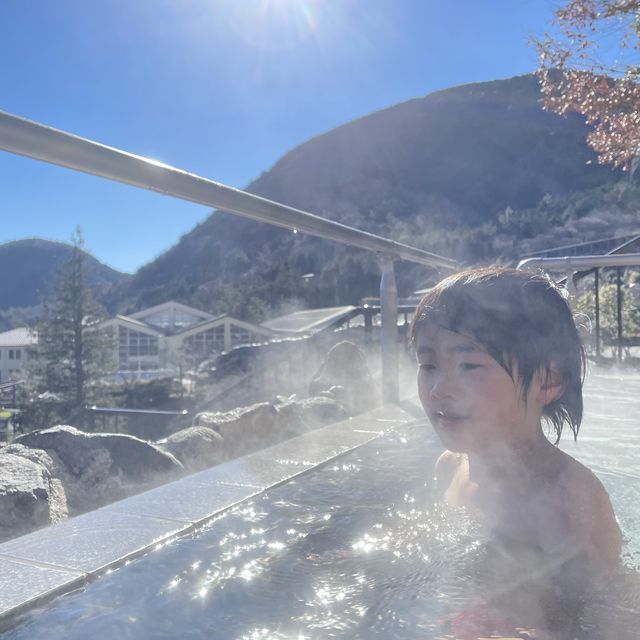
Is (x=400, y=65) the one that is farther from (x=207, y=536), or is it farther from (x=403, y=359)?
(x=207, y=536)

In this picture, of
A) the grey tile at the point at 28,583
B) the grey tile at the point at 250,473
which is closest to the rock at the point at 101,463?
the grey tile at the point at 250,473

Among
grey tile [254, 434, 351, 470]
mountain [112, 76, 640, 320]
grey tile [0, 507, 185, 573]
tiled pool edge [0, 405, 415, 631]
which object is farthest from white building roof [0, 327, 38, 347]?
grey tile [0, 507, 185, 573]

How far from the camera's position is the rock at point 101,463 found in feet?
7.53

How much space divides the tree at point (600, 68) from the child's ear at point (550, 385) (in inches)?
163

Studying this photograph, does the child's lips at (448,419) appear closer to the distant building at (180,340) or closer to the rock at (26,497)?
the rock at (26,497)

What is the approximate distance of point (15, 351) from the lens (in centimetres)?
2556

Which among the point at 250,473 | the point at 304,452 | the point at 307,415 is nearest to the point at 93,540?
the point at 250,473

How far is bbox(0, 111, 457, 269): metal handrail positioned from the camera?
124 centimetres

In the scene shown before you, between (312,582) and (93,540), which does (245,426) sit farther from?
(312,582)

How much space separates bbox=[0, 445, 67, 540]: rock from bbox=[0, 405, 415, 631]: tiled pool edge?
219 millimetres

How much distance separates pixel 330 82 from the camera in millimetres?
24250

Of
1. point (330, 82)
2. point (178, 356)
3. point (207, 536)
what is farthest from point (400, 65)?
point (207, 536)

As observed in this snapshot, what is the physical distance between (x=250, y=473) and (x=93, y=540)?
77 cm

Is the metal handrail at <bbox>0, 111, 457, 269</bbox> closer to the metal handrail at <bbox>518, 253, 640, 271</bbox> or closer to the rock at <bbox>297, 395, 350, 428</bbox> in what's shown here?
the rock at <bbox>297, 395, 350, 428</bbox>
